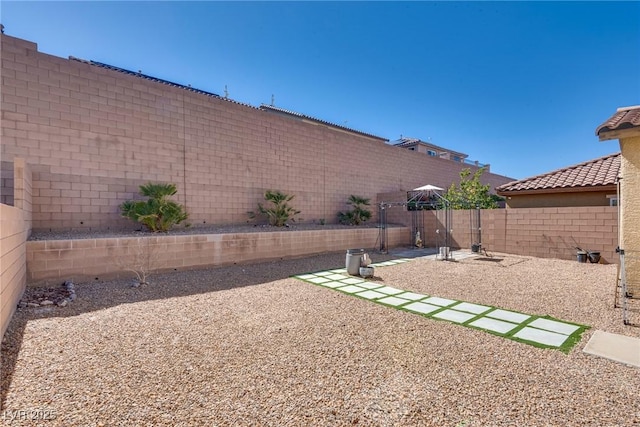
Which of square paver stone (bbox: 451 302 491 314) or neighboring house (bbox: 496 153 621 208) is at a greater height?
neighboring house (bbox: 496 153 621 208)

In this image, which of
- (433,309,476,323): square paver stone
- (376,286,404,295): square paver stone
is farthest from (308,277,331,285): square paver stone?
(433,309,476,323): square paver stone

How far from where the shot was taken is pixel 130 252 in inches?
283

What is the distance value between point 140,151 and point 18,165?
3.64 m

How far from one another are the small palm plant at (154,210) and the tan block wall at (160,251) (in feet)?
2.96

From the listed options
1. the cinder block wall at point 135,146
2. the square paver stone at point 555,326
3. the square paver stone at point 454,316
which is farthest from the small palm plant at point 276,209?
the square paver stone at point 555,326

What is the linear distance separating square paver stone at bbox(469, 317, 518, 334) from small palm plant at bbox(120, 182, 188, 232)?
26.4 ft

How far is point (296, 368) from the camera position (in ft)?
9.97

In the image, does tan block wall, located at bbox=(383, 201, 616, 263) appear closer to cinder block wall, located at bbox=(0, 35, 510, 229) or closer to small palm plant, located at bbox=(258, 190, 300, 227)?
cinder block wall, located at bbox=(0, 35, 510, 229)

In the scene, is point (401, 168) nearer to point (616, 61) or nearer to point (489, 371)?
point (616, 61)

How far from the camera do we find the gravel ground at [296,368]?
7.64 ft

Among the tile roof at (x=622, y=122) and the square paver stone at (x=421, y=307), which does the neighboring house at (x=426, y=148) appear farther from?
the square paver stone at (x=421, y=307)

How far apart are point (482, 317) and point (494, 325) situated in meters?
0.34

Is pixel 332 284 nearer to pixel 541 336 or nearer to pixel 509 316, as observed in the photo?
pixel 509 316

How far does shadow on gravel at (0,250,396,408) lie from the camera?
353cm
